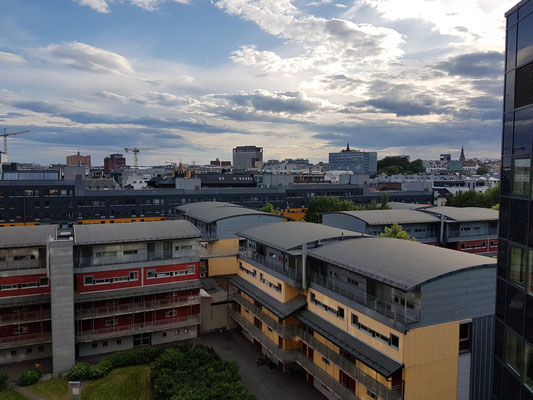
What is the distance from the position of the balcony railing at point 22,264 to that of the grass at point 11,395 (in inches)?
371

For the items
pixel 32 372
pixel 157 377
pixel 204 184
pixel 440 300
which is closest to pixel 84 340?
pixel 32 372

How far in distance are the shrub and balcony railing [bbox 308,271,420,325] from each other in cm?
1836

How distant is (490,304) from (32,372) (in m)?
31.8

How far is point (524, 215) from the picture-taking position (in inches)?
485

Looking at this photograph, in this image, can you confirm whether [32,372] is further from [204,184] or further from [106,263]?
[204,184]

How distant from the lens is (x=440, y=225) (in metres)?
54.6

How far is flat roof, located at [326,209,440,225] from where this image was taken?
5150 centimetres

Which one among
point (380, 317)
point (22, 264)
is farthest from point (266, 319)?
point (22, 264)

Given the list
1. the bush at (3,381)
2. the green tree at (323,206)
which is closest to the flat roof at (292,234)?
the bush at (3,381)

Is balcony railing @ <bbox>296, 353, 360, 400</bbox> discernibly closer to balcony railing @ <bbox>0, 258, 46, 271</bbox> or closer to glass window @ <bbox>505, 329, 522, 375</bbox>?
glass window @ <bbox>505, 329, 522, 375</bbox>

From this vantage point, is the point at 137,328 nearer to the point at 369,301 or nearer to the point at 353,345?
the point at 353,345

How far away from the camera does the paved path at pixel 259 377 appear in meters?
27.8

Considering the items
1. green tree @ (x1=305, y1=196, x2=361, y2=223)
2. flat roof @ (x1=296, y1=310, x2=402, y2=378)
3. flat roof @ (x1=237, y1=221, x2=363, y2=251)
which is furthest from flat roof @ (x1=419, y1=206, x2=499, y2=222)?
flat roof @ (x1=296, y1=310, x2=402, y2=378)

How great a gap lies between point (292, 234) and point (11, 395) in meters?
23.7
